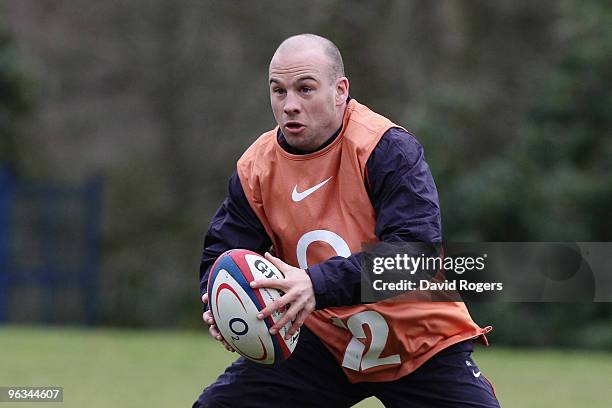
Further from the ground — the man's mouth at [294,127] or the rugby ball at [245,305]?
the man's mouth at [294,127]

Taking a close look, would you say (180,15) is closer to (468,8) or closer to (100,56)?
(100,56)

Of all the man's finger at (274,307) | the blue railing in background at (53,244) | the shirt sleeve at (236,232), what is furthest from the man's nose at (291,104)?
the blue railing in background at (53,244)

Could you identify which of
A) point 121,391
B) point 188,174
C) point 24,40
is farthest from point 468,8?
point 121,391

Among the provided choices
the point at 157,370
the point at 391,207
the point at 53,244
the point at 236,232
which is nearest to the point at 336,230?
the point at 391,207

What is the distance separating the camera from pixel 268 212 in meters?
4.16

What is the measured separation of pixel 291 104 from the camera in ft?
12.8

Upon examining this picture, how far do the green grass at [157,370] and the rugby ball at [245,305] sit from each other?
3735 millimetres

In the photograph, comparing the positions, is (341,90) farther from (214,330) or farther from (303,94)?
(214,330)

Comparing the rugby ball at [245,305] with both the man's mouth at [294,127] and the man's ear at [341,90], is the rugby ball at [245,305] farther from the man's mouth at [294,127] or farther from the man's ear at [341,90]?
the man's ear at [341,90]

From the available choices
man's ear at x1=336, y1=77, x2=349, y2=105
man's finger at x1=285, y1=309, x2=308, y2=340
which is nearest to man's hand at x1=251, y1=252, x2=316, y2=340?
man's finger at x1=285, y1=309, x2=308, y2=340

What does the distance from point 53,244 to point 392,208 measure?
47.7 ft

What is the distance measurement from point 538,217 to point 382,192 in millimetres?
12325

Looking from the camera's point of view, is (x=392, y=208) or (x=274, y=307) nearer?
(x=274, y=307)

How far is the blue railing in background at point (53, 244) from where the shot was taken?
56.3 ft
